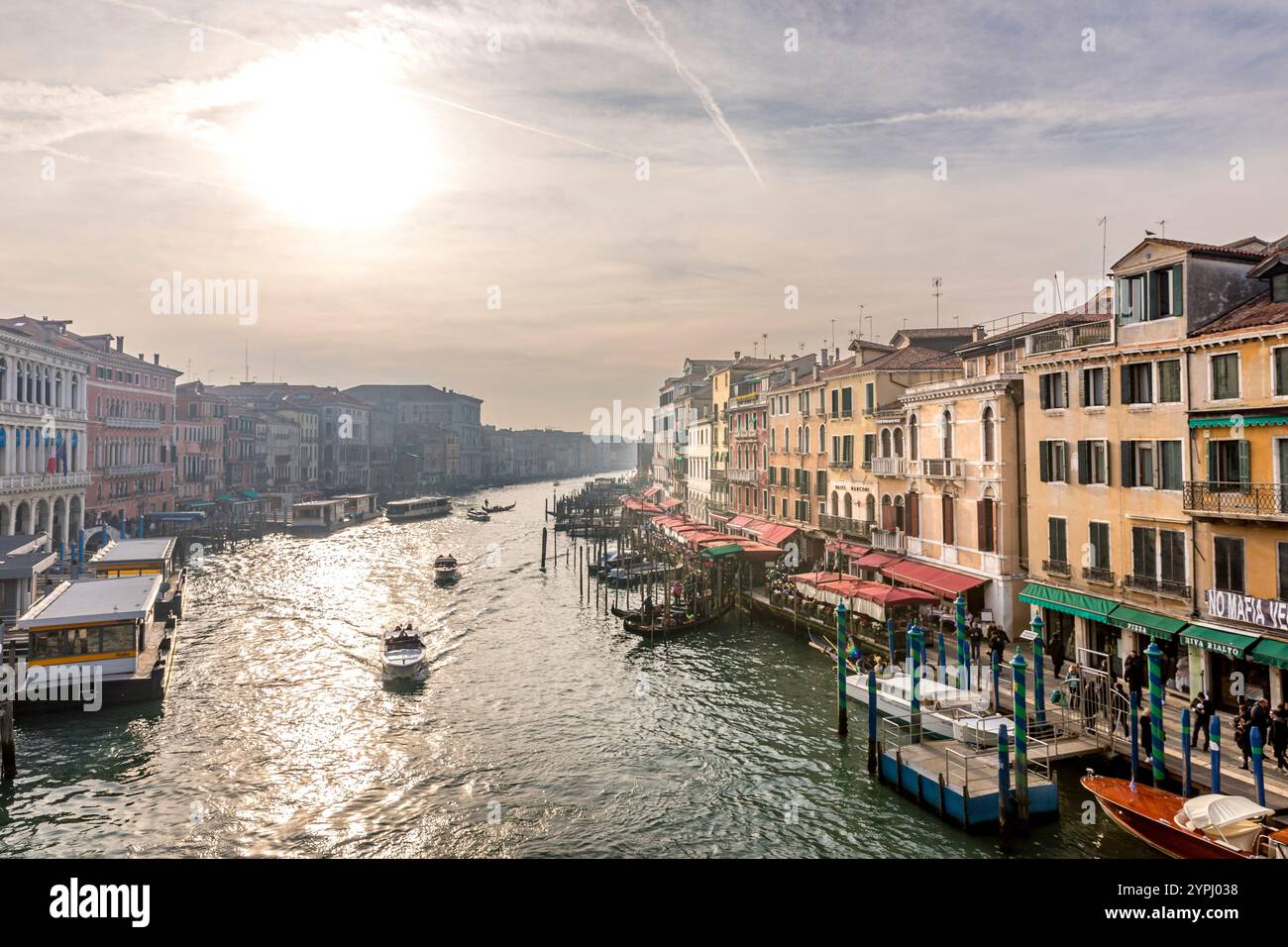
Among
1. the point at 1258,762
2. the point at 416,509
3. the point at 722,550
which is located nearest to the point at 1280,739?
the point at 1258,762

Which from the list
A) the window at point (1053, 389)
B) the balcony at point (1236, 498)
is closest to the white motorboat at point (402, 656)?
the window at point (1053, 389)

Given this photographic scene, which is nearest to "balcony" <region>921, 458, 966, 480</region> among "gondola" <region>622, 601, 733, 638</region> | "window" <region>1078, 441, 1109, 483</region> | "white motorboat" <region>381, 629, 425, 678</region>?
"window" <region>1078, 441, 1109, 483</region>

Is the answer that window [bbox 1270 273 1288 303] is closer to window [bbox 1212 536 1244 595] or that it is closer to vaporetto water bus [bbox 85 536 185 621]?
window [bbox 1212 536 1244 595]

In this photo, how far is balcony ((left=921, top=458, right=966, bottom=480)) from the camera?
3198 cm

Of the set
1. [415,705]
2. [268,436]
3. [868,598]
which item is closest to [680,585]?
[868,598]

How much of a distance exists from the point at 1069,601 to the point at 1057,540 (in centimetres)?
228

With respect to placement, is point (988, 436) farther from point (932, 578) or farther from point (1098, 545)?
point (1098, 545)

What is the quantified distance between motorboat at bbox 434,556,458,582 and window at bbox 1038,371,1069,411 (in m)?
38.0

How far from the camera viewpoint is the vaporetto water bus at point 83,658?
2528 centimetres

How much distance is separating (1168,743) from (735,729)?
11057 mm

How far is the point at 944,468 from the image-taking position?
107 ft

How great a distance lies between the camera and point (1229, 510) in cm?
2027

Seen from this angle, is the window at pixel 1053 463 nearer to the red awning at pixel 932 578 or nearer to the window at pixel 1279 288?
the red awning at pixel 932 578
